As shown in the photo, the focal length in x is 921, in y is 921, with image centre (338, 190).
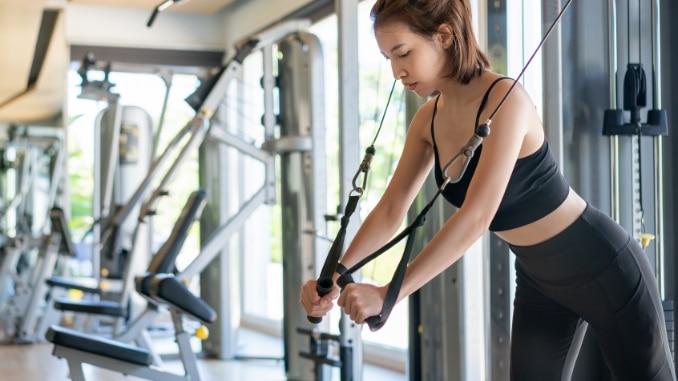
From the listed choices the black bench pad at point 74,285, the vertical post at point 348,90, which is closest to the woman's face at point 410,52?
the vertical post at point 348,90

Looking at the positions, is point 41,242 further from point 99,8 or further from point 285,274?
point 285,274

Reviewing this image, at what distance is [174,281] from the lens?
11.7 ft

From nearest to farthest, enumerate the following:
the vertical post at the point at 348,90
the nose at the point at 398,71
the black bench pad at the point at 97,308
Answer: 1. the nose at the point at 398,71
2. the vertical post at the point at 348,90
3. the black bench pad at the point at 97,308

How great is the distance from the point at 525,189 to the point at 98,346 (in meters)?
2.47

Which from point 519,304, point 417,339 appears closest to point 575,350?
point 519,304

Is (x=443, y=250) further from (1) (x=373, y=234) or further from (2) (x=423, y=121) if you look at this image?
(2) (x=423, y=121)

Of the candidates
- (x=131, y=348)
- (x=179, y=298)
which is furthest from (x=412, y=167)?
(x=131, y=348)

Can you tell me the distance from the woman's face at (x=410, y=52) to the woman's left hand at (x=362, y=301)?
37cm

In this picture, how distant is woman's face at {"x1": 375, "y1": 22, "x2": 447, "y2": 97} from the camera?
1407 mm

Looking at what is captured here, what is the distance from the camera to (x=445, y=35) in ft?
4.72

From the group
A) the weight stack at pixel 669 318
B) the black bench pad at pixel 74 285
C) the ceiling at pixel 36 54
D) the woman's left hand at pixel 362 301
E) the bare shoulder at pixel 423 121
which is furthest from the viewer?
the ceiling at pixel 36 54

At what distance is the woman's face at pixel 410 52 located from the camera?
1407 millimetres

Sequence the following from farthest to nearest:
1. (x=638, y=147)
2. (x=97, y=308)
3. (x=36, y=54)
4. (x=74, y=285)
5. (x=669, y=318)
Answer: (x=36, y=54)
(x=74, y=285)
(x=97, y=308)
(x=638, y=147)
(x=669, y=318)

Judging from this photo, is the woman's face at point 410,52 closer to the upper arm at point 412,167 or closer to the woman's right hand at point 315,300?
the upper arm at point 412,167
